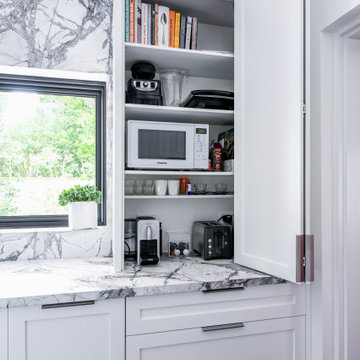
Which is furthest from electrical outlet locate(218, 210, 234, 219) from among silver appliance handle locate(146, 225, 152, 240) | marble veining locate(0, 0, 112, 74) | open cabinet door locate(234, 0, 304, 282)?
marble veining locate(0, 0, 112, 74)

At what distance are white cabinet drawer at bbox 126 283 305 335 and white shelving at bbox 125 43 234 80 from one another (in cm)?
122

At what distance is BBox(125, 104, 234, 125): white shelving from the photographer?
5.44ft

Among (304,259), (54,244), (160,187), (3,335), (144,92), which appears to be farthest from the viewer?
(54,244)

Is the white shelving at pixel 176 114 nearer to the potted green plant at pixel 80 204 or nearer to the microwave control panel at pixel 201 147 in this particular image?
the microwave control panel at pixel 201 147

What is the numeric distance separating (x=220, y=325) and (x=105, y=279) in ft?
1.81

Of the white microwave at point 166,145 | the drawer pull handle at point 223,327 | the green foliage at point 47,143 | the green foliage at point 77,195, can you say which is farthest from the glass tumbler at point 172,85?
the drawer pull handle at point 223,327

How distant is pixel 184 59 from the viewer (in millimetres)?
1790

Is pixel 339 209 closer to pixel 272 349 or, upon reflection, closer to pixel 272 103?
pixel 272 103

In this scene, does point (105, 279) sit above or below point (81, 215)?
below

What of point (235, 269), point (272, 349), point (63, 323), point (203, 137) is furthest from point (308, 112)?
point (63, 323)

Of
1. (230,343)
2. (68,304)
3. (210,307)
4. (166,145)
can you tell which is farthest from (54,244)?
(230,343)

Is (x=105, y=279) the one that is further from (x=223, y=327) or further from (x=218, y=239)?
(x=218, y=239)

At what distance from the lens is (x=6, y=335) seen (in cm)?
119

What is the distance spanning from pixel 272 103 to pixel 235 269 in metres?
0.83
